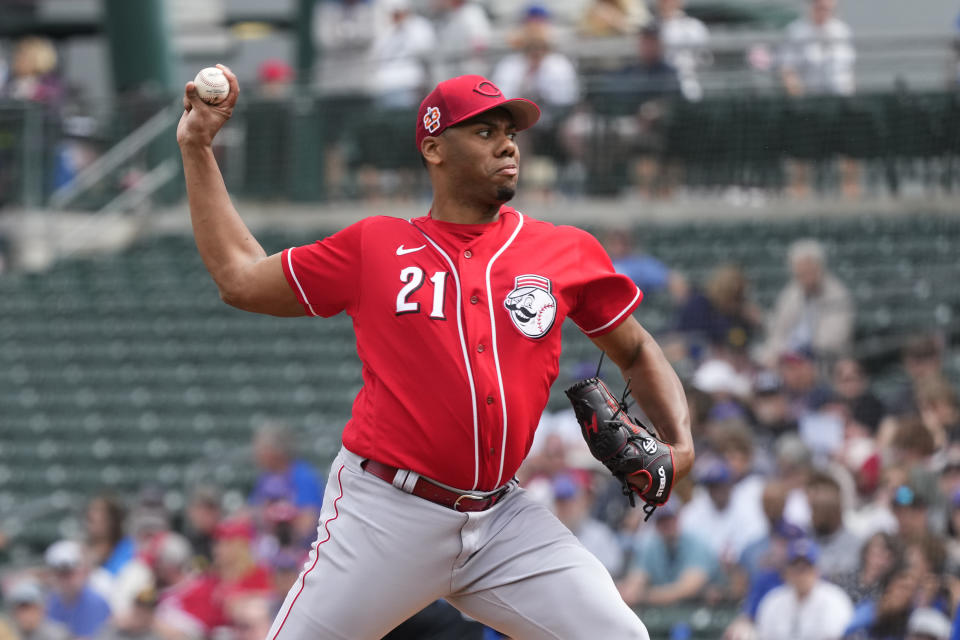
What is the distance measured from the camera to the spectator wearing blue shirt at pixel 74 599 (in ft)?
Answer: 25.3

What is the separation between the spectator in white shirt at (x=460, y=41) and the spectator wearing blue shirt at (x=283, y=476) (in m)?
4.16

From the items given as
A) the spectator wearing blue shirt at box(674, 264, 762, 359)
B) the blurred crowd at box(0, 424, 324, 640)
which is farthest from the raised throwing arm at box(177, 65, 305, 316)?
the spectator wearing blue shirt at box(674, 264, 762, 359)

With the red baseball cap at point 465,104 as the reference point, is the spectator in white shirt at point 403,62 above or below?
below

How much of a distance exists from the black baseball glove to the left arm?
0.08 meters

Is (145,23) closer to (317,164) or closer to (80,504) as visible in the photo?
(317,164)

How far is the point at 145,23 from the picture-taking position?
47.9 ft

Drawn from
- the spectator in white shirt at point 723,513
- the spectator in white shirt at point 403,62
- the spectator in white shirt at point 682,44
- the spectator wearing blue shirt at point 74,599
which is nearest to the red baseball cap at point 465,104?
the spectator in white shirt at point 723,513

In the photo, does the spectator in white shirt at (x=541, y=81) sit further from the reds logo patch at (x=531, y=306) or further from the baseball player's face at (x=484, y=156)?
the reds logo patch at (x=531, y=306)

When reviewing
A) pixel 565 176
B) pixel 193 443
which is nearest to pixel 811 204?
pixel 565 176

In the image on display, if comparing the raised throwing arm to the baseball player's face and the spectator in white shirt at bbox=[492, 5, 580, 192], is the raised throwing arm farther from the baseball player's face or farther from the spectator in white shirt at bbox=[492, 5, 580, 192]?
the spectator in white shirt at bbox=[492, 5, 580, 192]

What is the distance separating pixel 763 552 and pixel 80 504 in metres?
5.27

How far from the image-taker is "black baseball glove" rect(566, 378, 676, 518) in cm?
346

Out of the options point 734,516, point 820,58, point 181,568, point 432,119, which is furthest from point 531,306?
point 820,58

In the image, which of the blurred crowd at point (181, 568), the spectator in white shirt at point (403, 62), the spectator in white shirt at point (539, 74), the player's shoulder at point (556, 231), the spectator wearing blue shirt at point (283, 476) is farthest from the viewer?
the spectator in white shirt at point (403, 62)
